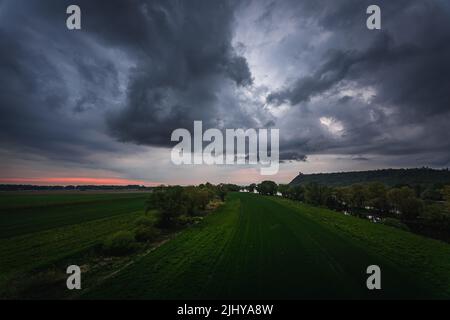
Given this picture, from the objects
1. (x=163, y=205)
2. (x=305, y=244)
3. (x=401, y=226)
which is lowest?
(x=401, y=226)

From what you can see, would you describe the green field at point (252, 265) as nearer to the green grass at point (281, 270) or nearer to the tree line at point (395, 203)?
the green grass at point (281, 270)

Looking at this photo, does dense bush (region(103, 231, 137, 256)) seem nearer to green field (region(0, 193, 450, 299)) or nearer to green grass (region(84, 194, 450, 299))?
green field (region(0, 193, 450, 299))

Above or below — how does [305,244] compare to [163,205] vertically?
below

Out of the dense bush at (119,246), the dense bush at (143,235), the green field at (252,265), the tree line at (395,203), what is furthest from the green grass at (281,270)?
the tree line at (395,203)

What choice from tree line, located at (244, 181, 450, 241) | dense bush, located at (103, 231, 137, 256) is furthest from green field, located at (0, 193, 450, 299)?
tree line, located at (244, 181, 450, 241)

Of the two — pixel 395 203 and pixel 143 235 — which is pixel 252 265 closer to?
pixel 143 235
